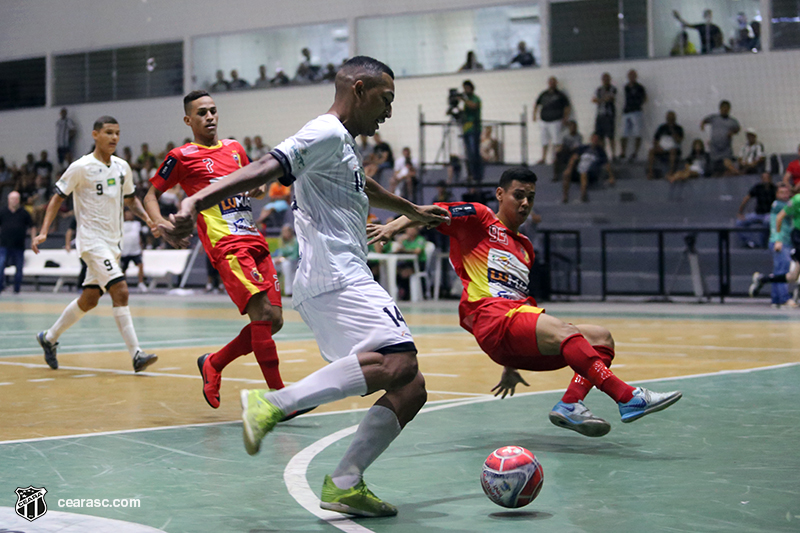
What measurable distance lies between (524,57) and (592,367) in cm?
2359

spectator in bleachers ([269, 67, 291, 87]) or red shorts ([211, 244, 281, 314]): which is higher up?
spectator in bleachers ([269, 67, 291, 87])

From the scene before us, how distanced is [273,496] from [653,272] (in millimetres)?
18943

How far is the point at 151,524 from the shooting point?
12.7ft

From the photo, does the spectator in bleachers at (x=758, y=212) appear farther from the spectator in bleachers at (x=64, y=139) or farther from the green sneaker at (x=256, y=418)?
the spectator in bleachers at (x=64, y=139)

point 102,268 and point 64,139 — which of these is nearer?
point 102,268

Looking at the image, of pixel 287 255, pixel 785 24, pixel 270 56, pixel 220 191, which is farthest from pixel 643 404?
pixel 270 56

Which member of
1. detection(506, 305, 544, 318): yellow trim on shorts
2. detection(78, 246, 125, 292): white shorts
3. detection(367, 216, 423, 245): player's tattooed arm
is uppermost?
detection(367, 216, 423, 245): player's tattooed arm

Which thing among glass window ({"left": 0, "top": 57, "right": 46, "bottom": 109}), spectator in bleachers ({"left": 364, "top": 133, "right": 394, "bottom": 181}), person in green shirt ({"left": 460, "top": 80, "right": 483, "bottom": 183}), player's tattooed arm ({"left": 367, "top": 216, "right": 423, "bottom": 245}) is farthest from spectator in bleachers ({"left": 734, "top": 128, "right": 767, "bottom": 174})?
glass window ({"left": 0, "top": 57, "right": 46, "bottom": 109})

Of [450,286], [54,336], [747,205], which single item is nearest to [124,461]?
[54,336]

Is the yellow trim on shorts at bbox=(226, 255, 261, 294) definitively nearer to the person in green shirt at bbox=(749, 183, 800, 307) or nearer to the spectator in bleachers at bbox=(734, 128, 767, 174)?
the person in green shirt at bbox=(749, 183, 800, 307)

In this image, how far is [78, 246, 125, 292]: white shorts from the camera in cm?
949

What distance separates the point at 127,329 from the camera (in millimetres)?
9297

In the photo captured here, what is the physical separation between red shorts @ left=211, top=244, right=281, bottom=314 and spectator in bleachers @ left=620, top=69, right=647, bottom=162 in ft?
63.7

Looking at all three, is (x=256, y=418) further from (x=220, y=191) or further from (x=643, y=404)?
(x=643, y=404)
